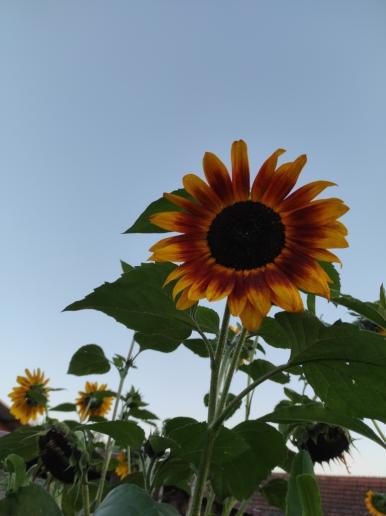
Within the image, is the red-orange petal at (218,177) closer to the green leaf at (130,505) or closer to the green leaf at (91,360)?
the green leaf at (130,505)

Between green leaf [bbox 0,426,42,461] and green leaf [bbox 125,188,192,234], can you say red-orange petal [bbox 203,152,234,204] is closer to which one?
green leaf [bbox 125,188,192,234]

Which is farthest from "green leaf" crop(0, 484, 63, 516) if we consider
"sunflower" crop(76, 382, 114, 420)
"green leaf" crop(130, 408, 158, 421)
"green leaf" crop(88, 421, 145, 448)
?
"sunflower" crop(76, 382, 114, 420)

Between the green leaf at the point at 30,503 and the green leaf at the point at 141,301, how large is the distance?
28cm

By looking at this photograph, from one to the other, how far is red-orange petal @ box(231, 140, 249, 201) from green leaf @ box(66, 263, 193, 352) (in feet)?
0.58

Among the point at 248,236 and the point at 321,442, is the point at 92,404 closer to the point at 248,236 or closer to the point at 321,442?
the point at 321,442

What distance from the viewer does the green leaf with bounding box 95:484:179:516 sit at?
1.88 ft

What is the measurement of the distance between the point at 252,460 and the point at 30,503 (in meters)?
0.35

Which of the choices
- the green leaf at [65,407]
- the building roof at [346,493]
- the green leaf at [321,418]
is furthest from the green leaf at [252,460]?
the building roof at [346,493]

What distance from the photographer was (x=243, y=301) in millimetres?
776

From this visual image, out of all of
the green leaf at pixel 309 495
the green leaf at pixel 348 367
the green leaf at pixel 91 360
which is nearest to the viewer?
the green leaf at pixel 309 495

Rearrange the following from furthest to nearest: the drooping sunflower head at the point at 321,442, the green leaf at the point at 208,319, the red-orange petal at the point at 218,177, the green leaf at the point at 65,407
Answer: the green leaf at the point at 65,407 < the drooping sunflower head at the point at 321,442 < the green leaf at the point at 208,319 < the red-orange petal at the point at 218,177

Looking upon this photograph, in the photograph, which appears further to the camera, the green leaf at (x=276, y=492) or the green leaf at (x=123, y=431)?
the green leaf at (x=276, y=492)

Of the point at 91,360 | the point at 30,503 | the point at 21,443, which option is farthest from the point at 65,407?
the point at 30,503

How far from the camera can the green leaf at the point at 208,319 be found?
1.03 metres
